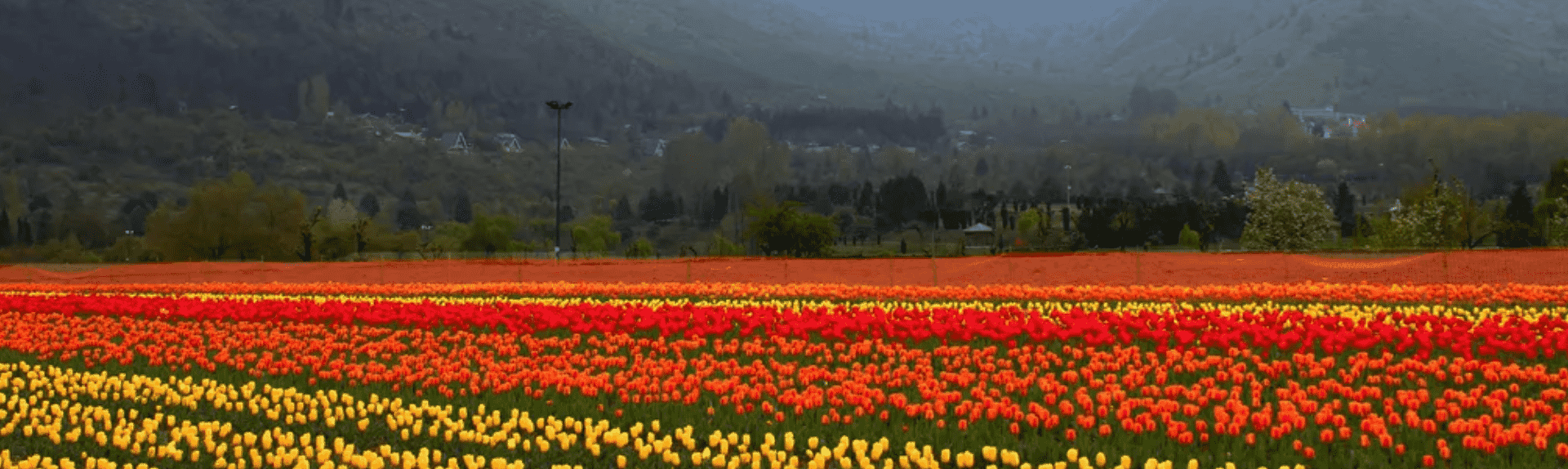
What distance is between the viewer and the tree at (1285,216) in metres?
119

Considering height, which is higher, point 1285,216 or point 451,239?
point 1285,216

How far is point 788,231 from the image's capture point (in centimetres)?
8431

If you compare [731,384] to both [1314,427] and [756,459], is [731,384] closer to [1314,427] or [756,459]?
[756,459]

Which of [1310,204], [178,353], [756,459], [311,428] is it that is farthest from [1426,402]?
[1310,204]

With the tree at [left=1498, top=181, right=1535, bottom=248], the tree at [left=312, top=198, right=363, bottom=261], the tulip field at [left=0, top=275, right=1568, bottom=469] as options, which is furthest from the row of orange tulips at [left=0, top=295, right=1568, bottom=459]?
the tree at [left=312, top=198, right=363, bottom=261]

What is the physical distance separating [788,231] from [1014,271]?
3977 centimetres

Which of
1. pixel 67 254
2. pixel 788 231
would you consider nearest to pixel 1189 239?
pixel 788 231

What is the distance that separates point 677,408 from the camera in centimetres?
1415

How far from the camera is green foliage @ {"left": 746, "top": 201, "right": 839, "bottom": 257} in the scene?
3322 inches

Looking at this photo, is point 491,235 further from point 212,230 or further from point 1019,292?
point 1019,292

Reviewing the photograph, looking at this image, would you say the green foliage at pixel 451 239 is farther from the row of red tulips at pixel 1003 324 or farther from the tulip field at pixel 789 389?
the tulip field at pixel 789 389

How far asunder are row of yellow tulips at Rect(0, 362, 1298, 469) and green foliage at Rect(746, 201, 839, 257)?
6820 cm

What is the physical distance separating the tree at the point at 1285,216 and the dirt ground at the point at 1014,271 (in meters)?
68.3

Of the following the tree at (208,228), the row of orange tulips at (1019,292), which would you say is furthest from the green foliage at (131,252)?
the row of orange tulips at (1019,292)
